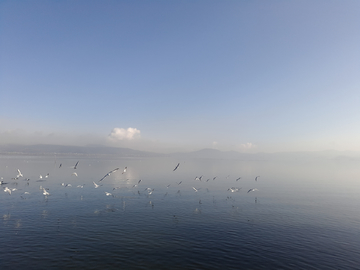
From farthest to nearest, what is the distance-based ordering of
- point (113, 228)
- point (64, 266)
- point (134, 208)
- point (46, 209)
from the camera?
point (134, 208), point (46, 209), point (113, 228), point (64, 266)

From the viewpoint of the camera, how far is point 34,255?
26375mm

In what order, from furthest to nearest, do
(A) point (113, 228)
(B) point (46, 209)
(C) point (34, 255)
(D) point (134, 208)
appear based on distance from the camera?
(D) point (134, 208) → (B) point (46, 209) → (A) point (113, 228) → (C) point (34, 255)

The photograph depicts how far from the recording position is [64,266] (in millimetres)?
24266

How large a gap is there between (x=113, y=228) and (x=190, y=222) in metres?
14.4

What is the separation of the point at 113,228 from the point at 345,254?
116 ft

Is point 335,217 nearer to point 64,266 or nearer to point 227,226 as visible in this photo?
point 227,226

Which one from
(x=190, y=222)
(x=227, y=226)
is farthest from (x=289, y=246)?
(x=190, y=222)

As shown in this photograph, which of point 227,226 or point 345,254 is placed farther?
point 227,226

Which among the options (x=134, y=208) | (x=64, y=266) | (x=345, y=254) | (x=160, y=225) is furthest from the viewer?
(x=134, y=208)

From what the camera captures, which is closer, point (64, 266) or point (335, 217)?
point (64, 266)

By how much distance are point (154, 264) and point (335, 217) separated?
148ft

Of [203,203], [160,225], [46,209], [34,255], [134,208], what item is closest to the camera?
[34,255]

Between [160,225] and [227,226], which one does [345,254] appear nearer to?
[227,226]

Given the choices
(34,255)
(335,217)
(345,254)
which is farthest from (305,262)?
(34,255)
